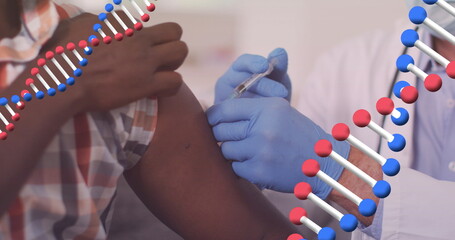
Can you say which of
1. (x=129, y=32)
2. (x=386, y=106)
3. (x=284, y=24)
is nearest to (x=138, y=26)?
(x=129, y=32)

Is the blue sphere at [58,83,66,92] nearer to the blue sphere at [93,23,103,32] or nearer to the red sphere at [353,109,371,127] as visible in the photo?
the blue sphere at [93,23,103,32]

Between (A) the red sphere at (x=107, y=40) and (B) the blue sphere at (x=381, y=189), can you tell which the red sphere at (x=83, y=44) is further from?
(B) the blue sphere at (x=381, y=189)

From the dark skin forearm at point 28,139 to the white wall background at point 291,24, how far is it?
891 mm

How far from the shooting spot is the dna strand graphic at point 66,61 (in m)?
0.57

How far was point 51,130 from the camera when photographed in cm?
54

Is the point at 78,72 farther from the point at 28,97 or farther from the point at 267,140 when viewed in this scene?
the point at 267,140

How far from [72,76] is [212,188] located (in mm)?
244

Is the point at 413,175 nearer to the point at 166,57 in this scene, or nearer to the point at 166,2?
the point at 166,57

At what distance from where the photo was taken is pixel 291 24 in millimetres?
1814

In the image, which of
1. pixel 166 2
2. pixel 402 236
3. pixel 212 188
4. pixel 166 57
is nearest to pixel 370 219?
pixel 402 236

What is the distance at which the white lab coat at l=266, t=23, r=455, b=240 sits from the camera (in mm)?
720

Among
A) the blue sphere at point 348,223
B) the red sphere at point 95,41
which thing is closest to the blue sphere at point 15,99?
the red sphere at point 95,41

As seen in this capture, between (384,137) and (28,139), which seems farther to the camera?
(28,139)

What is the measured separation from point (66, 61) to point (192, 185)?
0.23m
